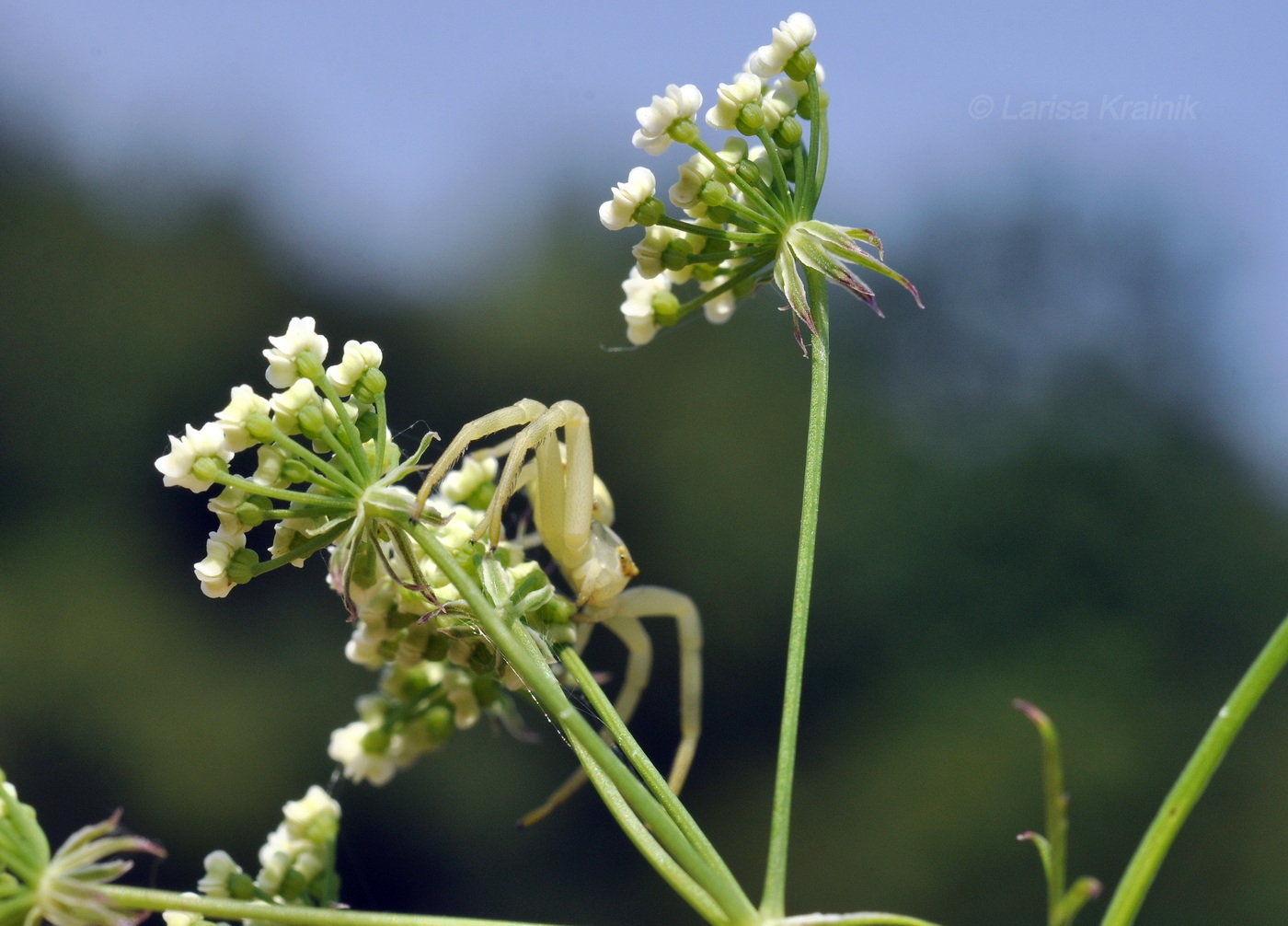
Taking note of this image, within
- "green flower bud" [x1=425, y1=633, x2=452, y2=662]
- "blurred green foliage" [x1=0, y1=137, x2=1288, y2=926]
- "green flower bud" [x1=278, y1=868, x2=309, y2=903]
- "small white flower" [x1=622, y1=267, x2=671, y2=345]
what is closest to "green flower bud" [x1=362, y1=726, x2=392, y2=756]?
"green flower bud" [x1=278, y1=868, x2=309, y2=903]

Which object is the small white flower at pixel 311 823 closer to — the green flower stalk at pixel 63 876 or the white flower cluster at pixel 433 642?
the white flower cluster at pixel 433 642

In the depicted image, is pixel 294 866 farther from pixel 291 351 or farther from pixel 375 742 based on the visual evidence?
pixel 291 351

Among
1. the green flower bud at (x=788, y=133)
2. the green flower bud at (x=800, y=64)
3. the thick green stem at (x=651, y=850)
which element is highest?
the green flower bud at (x=800, y=64)

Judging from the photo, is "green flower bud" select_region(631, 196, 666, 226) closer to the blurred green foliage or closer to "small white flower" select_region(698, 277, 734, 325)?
"small white flower" select_region(698, 277, 734, 325)

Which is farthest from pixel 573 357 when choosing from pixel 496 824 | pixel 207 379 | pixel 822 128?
pixel 822 128

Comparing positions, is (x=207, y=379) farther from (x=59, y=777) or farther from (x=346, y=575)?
(x=346, y=575)

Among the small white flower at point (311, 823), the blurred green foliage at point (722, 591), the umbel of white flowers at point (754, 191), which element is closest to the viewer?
the umbel of white flowers at point (754, 191)

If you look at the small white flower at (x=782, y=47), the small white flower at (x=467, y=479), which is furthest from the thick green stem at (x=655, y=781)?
the small white flower at (x=782, y=47)

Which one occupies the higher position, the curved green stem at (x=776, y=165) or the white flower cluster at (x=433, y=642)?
the curved green stem at (x=776, y=165)
